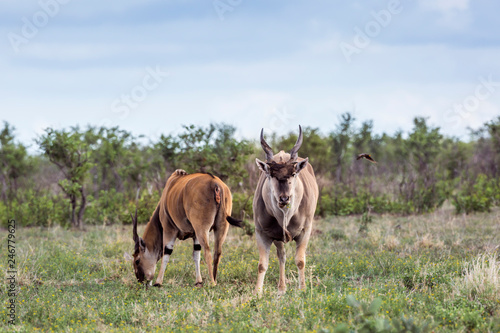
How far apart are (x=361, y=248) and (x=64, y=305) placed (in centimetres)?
629

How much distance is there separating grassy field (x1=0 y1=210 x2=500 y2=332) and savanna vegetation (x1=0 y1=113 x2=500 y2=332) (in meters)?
0.03

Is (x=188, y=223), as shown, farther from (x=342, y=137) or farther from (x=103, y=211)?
(x=342, y=137)

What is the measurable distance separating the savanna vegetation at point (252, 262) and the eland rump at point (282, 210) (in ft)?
1.68

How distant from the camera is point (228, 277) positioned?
802 centimetres

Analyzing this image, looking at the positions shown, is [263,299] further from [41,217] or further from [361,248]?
[41,217]

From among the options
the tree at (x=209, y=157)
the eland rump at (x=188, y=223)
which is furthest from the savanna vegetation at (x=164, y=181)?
the eland rump at (x=188, y=223)

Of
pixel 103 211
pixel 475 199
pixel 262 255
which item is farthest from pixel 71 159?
pixel 475 199

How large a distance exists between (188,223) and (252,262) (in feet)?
5.10

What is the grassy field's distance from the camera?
210 inches

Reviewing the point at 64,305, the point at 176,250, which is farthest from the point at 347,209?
the point at 64,305

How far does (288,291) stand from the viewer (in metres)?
6.95

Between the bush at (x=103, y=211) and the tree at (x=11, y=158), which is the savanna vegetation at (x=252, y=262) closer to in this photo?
the bush at (x=103, y=211)

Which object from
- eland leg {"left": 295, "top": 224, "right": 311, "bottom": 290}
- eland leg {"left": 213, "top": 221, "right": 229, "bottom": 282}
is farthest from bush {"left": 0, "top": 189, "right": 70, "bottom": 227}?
eland leg {"left": 295, "top": 224, "right": 311, "bottom": 290}

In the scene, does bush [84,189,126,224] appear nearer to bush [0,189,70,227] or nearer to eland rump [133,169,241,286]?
bush [0,189,70,227]
